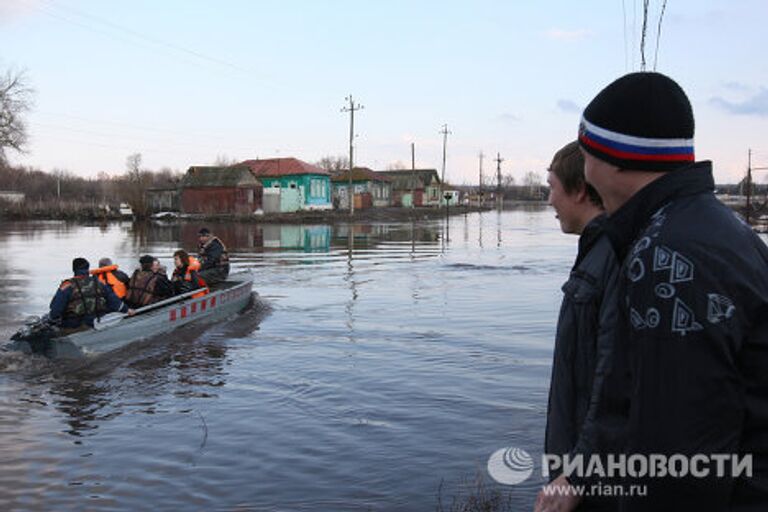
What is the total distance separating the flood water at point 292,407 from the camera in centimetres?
682

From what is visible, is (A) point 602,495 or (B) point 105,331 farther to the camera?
(B) point 105,331

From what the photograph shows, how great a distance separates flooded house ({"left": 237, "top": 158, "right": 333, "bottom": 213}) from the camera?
73.1m

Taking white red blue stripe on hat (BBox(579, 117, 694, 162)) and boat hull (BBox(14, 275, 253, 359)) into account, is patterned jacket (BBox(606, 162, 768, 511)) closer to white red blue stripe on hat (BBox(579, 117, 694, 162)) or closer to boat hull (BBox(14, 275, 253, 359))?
white red blue stripe on hat (BBox(579, 117, 694, 162))

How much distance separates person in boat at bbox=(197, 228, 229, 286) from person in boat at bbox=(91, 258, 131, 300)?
390cm

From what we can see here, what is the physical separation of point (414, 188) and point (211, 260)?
9091cm

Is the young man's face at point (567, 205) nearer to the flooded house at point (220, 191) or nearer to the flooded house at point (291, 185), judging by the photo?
the flooded house at point (220, 191)

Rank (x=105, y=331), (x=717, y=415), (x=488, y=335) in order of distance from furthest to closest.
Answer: (x=488, y=335) < (x=105, y=331) < (x=717, y=415)

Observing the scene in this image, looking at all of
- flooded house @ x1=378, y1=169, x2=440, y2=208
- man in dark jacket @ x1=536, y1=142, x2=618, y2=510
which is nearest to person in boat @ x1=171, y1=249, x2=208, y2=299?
man in dark jacket @ x1=536, y1=142, x2=618, y2=510

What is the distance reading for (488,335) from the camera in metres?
14.1

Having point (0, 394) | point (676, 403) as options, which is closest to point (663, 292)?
point (676, 403)

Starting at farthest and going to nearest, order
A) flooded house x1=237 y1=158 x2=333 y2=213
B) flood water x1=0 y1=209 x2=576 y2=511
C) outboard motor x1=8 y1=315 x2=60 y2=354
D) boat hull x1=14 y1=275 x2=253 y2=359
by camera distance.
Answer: flooded house x1=237 y1=158 x2=333 y2=213 < boat hull x1=14 y1=275 x2=253 y2=359 < outboard motor x1=8 y1=315 x2=60 y2=354 < flood water x1=0 y1=209 x2=576 y2=511

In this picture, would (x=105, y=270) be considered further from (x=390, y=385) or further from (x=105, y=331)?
(x=390, y=385)

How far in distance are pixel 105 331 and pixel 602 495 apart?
1121 centimetres

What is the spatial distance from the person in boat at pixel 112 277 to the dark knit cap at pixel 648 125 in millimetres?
11887
